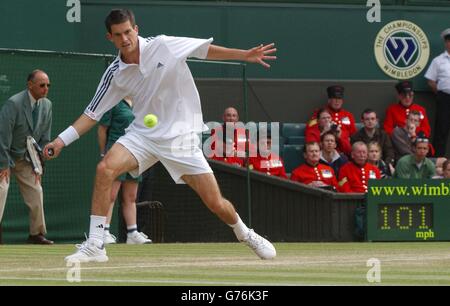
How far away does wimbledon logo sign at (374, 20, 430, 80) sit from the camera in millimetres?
22547

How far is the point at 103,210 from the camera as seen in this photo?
11641 mm

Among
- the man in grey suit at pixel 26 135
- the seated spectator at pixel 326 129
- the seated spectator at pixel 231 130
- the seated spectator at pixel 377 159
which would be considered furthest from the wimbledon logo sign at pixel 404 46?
the man in grey suit at pixel 26 135

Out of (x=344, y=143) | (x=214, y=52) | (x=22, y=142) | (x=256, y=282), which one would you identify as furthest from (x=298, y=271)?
(x=344, y=143)

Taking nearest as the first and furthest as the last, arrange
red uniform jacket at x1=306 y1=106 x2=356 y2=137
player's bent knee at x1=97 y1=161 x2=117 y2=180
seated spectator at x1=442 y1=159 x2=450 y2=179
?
player's bent knee at x1=97 y1=161 x2=117 y2=180 → seated spectator at x1=442 y1=159 x2=450 y2=179 → red uniform jacket at x1=306 y1=106 x2=356 y2=137

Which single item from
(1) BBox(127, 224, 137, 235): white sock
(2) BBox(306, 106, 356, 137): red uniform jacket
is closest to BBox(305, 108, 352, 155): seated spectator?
(2) BBox(306, 106, 356, 137): red uniform jacket

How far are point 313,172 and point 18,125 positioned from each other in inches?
183

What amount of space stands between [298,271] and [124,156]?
2005mm

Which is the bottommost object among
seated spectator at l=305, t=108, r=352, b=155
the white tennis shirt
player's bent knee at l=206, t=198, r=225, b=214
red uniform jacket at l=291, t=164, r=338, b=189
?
red uniform jacket at l=291, t=164, r=338, b=189

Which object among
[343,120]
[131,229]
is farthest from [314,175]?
[131,229]

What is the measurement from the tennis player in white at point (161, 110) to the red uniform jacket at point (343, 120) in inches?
328

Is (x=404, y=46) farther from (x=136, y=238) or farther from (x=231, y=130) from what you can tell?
(x=136, y=238)

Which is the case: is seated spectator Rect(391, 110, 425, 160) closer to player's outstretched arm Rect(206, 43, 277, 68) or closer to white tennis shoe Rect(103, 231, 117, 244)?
white tennis shoe Rect(103, 231, 117, 244)

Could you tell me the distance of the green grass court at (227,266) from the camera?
9.65 meters
